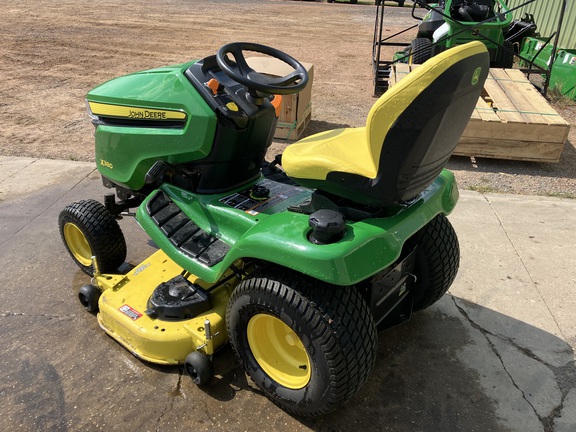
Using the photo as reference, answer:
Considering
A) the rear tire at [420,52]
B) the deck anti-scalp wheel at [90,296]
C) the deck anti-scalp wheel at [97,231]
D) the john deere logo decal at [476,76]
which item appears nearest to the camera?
the john deere logo decal at [476,76]

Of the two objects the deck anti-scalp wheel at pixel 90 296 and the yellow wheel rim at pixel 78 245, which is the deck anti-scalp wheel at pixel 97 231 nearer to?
the yellow wheel rim at pixel 78 245

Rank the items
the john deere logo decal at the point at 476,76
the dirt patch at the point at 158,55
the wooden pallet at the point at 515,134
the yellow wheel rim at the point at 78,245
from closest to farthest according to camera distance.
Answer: the john deere logo decal at the point at 476,76 < the yellow wheel rim at the point at 78,245 < the wooden pallet at the point at 515,134 < the dirt patch at the point at 158,55

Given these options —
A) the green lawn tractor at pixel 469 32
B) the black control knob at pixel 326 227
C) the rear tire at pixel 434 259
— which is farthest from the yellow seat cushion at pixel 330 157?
the green lawn tractor at pixel 469 32

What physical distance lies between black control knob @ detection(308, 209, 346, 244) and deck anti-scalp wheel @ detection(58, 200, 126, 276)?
155 centimetres

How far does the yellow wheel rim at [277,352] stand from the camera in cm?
215

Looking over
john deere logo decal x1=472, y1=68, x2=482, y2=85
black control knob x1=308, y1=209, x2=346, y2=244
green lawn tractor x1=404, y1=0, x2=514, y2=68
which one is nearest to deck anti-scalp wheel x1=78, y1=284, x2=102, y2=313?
black control knob x1=308, y1=209, x2=346, y2=244

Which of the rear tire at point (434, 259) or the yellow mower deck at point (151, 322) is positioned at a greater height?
the rear tire at point (434, 259)

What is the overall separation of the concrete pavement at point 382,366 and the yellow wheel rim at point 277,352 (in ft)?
0.53

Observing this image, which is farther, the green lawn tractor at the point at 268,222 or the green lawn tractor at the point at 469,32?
the green lawn tractor at the point at 469,32

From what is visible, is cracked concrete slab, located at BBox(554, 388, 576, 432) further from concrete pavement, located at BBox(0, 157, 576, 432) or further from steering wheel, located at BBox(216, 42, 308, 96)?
steering wheel, located at BBox(216, 42, 308, 96)

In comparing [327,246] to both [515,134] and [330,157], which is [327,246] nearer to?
[330,157]

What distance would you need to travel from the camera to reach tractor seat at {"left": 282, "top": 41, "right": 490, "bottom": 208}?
160 cm

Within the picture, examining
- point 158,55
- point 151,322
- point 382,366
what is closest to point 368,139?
point 382,366

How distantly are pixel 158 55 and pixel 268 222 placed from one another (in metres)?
9.41
